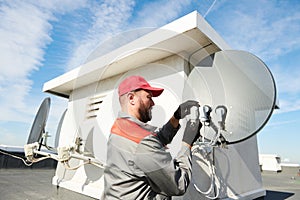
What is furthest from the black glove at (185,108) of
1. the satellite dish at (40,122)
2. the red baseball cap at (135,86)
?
the satellite dish at (40,122)

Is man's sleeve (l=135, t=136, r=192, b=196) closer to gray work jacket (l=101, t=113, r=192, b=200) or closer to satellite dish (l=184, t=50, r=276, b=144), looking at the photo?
gray work jacket (l=101, t=113, r=192, b=200)

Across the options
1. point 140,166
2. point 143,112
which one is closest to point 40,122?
point 143,112

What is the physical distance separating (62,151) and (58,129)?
5.25 ft

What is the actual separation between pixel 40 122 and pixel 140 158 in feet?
11.4

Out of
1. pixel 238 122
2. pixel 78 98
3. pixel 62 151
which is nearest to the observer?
pixel 238 122

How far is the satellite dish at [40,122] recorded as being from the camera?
360cm

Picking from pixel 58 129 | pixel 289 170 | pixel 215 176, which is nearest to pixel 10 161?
pixel 58 129

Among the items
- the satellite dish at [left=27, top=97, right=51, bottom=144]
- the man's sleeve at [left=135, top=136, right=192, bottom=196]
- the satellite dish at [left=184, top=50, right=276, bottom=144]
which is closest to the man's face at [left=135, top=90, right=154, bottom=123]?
the man's sleeve at [left=135, top=136, right=192, bottom=196]

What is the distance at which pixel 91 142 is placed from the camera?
10.3ft

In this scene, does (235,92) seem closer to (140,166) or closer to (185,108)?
(185,108)

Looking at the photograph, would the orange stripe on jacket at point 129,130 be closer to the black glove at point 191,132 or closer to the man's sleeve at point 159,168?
the man's sleeve at point 159,168

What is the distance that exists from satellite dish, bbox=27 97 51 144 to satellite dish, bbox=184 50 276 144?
2.90 meters

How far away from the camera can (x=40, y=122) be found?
3734mm

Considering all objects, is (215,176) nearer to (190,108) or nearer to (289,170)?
(190,108)
